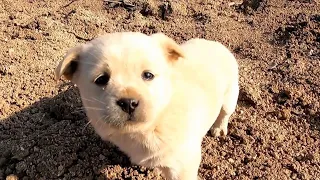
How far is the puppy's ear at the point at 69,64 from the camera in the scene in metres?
3.01

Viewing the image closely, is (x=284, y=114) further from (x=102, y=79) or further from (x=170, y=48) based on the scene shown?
(x=102, y=79)

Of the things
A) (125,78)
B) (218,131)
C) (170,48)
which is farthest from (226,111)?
(125,78)

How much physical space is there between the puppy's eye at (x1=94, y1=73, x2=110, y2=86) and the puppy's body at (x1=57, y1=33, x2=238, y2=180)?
33mm

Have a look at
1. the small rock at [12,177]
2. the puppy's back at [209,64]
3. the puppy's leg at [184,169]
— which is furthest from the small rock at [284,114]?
the small rock at [12,177]

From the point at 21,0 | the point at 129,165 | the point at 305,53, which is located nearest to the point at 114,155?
the point at 129,165

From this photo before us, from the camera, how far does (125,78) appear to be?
9.24 feet

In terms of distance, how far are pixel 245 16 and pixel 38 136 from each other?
118 inches

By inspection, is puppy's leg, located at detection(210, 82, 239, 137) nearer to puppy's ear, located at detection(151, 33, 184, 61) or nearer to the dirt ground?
the dirt ground

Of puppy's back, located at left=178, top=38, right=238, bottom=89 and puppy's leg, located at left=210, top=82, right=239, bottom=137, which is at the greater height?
puppy's back, located at left=178, top=38, right=238, bottom=89

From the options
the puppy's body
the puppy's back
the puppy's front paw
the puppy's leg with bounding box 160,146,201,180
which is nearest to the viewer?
the puppy's body

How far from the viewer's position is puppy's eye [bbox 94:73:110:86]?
2.85 meters

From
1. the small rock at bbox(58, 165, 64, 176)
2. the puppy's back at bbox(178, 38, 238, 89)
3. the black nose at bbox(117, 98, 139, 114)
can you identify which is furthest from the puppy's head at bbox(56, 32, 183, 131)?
the small rock at bbox(58, 165, 64, 176)

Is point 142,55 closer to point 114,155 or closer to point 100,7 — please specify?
point 114,155

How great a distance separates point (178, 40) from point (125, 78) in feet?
8.34
